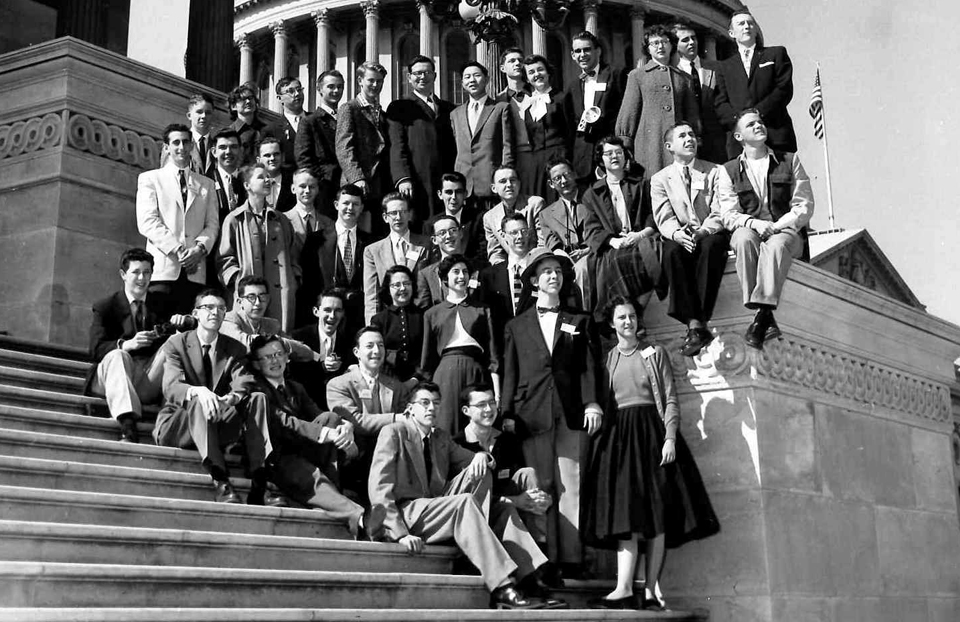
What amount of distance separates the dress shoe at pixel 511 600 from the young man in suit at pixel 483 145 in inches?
199

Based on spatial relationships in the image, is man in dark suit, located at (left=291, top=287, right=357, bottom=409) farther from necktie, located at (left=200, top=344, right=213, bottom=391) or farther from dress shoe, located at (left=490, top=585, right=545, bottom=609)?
dress shoe, located at (left=490, top=585, right=545, bottom=609)

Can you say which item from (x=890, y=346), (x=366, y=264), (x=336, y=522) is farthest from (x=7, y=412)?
(x=890, y=346)

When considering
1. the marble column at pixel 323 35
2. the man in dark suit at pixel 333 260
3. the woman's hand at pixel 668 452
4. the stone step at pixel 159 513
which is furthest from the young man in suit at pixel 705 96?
the marble column at pixel 323 35

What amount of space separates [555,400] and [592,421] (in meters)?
0.33

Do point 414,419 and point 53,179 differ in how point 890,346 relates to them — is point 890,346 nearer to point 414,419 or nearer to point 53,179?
point 414,419

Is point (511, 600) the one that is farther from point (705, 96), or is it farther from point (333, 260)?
point (705, 96)

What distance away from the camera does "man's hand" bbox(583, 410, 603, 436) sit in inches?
369

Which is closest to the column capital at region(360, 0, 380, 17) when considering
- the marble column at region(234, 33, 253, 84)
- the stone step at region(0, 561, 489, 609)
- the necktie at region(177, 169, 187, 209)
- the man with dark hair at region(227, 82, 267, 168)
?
the marble column at region(234, 33, 253, 84)

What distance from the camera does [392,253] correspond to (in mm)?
11016

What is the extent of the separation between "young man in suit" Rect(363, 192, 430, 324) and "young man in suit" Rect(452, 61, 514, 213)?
1.40 metres

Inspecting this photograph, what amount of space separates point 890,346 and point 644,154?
2.98 meters

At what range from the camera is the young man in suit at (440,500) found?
8.14 metres

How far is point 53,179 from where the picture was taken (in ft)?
40.8

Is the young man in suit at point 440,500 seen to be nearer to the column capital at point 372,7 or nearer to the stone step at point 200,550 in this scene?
the stone step at point 200,550
